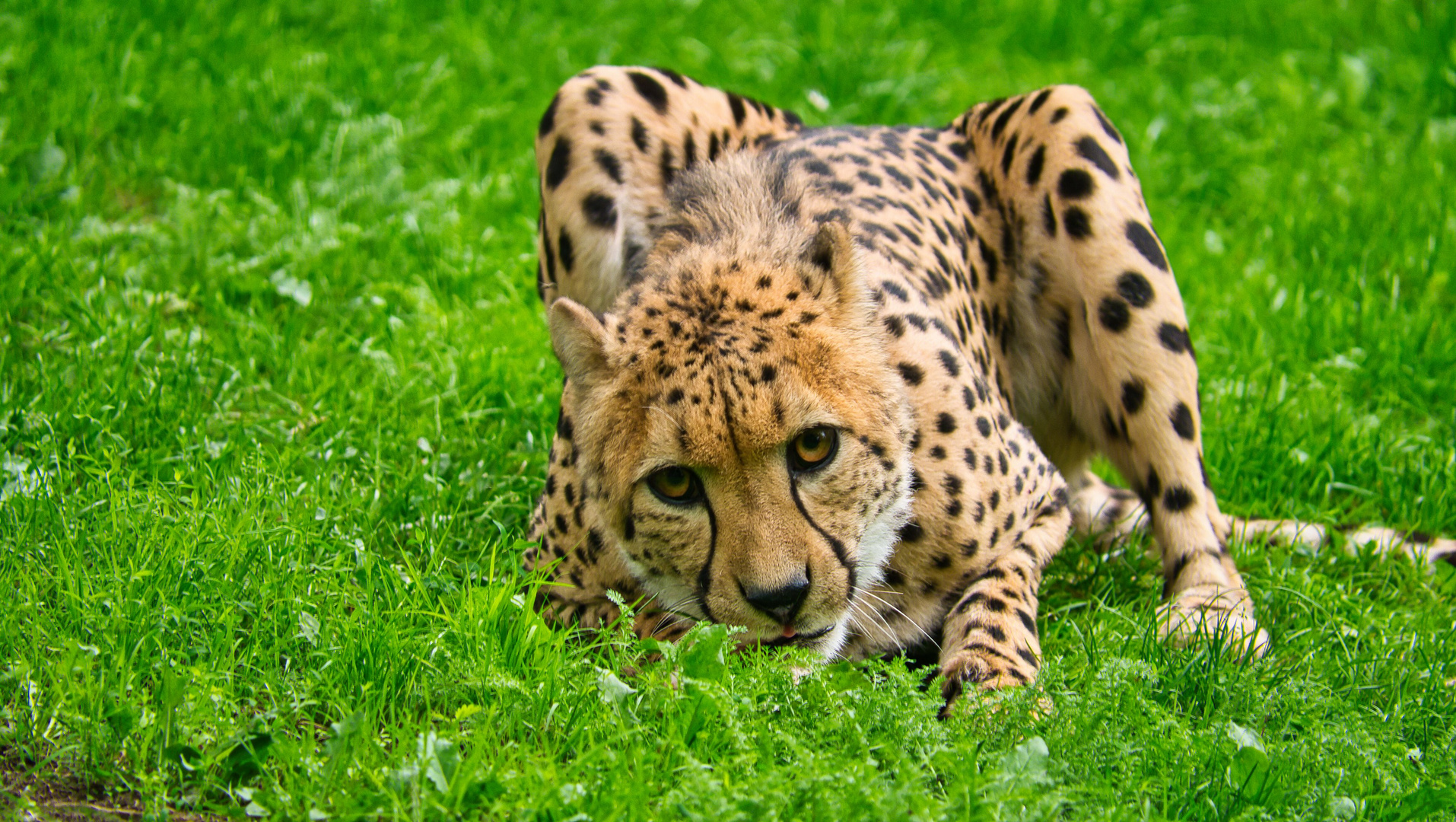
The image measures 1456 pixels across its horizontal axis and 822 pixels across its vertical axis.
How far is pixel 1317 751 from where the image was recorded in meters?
2.99

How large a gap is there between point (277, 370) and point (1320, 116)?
5523 mm

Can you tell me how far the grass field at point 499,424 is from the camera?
9.39 feet

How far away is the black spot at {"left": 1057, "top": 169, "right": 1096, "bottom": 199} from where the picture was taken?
14.0 ft

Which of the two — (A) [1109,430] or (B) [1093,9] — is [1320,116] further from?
(A) [1109,430]

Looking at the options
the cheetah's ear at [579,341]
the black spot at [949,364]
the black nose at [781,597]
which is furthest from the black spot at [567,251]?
the black nose at [781,597]

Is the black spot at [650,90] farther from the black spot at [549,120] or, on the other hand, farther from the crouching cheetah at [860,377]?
the black spot at [549,120]

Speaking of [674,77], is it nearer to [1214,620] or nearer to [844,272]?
[844,272]

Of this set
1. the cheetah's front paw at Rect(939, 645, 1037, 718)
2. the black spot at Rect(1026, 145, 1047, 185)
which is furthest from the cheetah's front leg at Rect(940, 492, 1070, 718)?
the black spot at Rect(1026, 145, 1047, 185)

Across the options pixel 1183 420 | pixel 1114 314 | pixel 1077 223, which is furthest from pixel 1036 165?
pixel 1183 420

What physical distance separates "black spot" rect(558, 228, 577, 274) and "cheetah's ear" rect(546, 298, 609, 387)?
1049 mm

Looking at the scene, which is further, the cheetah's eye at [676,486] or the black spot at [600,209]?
the black spot at [600,209]

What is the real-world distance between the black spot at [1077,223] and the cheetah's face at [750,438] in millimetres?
1173

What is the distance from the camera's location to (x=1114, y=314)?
4180 mm

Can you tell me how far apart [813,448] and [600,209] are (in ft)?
4.96
